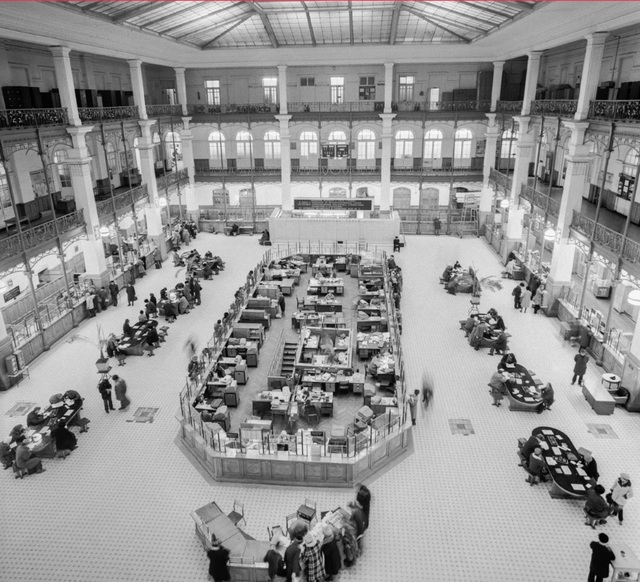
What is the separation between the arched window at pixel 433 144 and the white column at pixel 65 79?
837 inches

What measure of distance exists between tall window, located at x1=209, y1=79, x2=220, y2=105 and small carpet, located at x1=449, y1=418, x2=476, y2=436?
2776 cm

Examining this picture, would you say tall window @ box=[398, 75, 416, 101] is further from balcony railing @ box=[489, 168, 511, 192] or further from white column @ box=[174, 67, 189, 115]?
white column @ box=[174, 67, 189, 115]

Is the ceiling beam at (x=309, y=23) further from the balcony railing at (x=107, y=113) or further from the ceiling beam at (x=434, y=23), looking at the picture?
the balcony railing at (x=107, y=113)

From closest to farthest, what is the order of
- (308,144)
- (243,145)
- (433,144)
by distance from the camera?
(433,144), (308,144), (243,145)

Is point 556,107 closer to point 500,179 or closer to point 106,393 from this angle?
point 500,179

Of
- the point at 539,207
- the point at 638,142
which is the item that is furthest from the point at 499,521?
the point at 539,207

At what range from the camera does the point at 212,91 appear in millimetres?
34438

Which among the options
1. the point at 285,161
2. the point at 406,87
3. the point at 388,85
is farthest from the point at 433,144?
the point at 285,161

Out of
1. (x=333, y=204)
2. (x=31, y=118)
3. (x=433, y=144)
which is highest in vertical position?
(x=31, y=118)

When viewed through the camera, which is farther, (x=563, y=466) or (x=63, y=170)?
(x=63, y=170)

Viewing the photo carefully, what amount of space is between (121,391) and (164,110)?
20.9 m

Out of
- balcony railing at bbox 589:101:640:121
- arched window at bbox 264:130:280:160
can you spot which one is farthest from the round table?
arched window at bbox 264:130:280:160

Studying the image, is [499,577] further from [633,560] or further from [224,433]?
[224,433]

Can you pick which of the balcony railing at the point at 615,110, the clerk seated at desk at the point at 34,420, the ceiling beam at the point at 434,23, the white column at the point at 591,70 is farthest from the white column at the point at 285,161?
the clerk seated at desk at the point at 34,420
